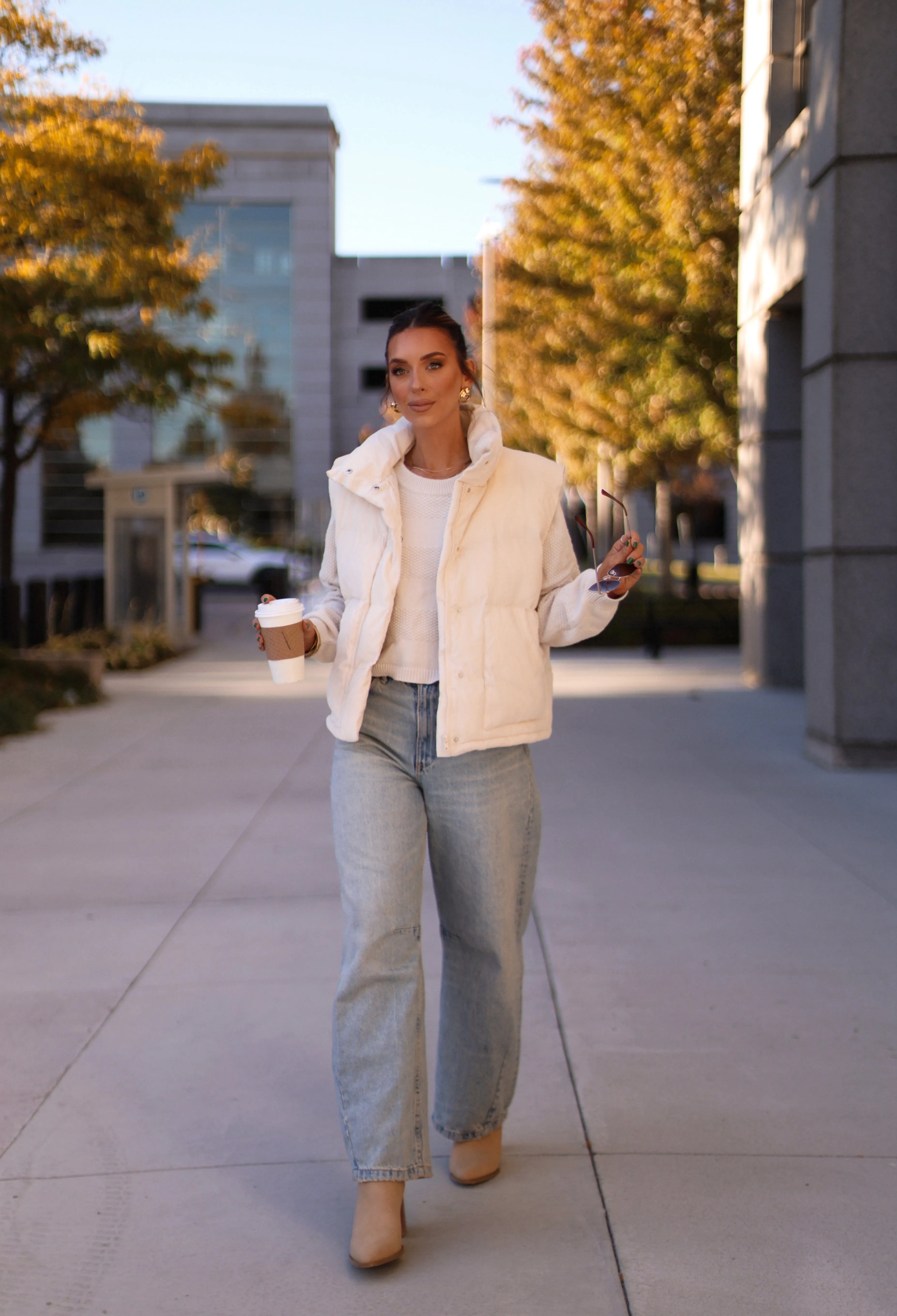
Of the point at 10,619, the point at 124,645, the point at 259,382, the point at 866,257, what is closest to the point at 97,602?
the point at 124,645

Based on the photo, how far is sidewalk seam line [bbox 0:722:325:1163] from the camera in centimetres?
398

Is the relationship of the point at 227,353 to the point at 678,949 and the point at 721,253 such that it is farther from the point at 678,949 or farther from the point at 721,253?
the point at 678,949

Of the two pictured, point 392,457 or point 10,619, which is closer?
point 392,457

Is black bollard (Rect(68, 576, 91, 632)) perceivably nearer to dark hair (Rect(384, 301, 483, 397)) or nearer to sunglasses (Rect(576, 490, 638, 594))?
dark hair (Rect(384, 301, 483, 397))

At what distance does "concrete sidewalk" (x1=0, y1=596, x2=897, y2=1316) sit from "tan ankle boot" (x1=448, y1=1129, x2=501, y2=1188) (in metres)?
0.04

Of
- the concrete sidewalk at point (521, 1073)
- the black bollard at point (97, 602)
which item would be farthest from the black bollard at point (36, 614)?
the concrete sidewalk at point (521, 1073)

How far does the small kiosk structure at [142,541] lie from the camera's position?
22453 millimetres

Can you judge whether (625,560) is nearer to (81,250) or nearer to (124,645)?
(81,250)

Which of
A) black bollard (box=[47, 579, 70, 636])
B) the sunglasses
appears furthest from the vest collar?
black bollard (box=[47, 579, 70, 636])

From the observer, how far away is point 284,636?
10.4ft

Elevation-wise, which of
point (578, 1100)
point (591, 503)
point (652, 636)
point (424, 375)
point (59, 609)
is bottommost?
point (578, 1100)

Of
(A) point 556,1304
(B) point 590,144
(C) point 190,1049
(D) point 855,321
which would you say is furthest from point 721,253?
(A) point 556,1304

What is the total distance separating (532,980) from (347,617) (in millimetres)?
2292

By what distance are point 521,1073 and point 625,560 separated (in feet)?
5.81
